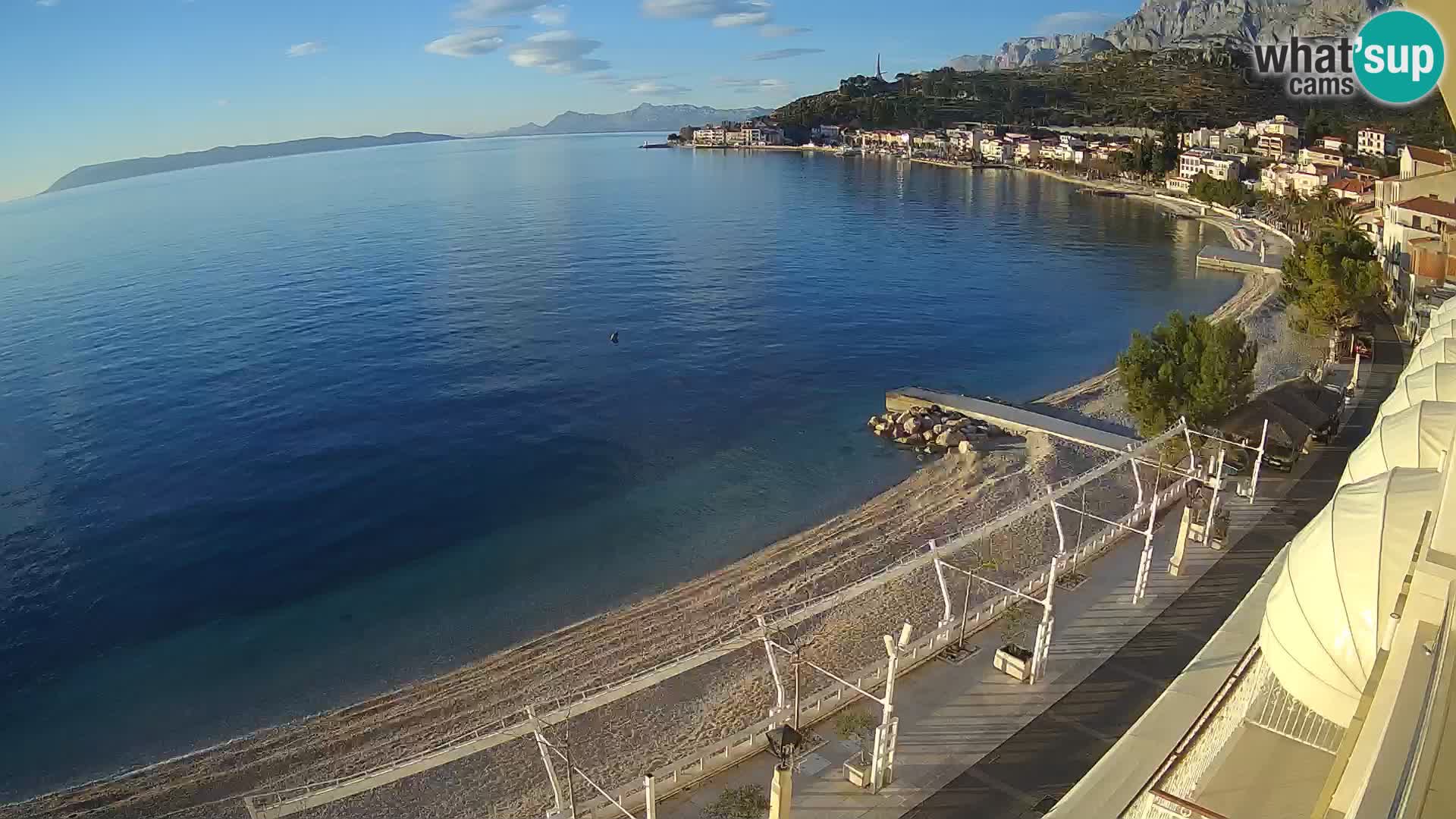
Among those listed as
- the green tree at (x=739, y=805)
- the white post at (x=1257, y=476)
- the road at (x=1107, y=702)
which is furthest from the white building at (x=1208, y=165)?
the green tree at (x=739, y=805)

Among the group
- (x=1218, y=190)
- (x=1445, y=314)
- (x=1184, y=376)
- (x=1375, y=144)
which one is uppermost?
(x=1375, y=144)

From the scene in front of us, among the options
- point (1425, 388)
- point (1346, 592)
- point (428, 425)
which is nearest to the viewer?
point (1346, 592)

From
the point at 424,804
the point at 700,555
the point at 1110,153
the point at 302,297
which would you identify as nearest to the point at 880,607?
the point at 700,555

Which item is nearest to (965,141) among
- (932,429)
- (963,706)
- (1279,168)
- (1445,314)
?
A: (1279,168)

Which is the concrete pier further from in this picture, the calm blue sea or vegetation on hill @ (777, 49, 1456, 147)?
vegetation on hill @ (777, 49, 1456, 147)

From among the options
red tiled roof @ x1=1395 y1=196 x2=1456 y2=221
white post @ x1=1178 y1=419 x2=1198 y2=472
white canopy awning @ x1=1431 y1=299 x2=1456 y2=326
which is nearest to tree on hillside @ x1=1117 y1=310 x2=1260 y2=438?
white post @ x1=1178 y1=419 x2=1198 y2=472

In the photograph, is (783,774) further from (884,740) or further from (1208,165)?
(1208,165)
